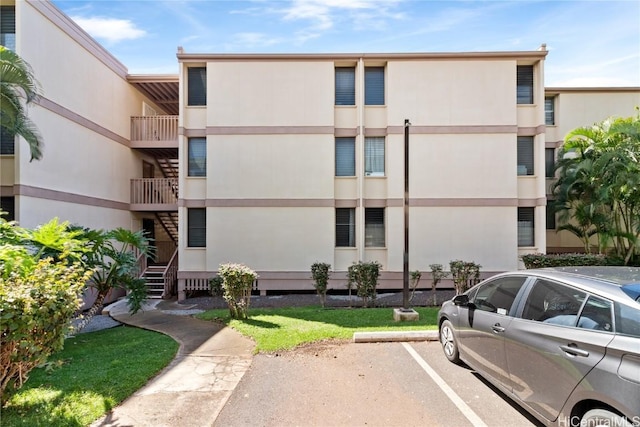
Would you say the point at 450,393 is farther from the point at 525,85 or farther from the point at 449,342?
the point at 525,85

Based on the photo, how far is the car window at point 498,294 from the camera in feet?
13.9

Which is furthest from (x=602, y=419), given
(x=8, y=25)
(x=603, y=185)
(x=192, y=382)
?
(x=8, y=25)

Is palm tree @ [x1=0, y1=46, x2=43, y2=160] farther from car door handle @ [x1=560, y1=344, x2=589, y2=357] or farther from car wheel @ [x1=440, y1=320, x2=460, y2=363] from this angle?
car door handle @ [x1=560, y1=344, x2=589, y2=357]

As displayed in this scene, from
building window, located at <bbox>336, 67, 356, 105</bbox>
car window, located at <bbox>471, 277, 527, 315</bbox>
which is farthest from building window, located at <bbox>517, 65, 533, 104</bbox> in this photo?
car window, located at <bbox>471, 277, 527, 315</bbox>

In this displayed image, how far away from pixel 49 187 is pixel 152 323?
20.5 feet

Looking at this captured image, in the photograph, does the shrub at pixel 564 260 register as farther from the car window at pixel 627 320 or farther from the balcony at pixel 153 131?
the balcony at pixel 153 131

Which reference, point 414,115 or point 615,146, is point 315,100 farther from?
point 615,146

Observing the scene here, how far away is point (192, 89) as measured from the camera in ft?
42.2

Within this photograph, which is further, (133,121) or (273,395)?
(133,121)

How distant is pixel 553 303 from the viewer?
3578 mm

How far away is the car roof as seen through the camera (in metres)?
2.96

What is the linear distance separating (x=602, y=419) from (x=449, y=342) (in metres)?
2.84

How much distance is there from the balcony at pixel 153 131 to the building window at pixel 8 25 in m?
4.90

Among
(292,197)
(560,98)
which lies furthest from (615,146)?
(292,197)
